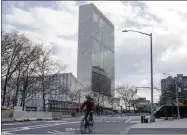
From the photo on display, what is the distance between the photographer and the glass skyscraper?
102019mm

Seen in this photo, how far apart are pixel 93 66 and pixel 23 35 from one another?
72608 mm

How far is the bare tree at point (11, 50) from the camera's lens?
138 feet

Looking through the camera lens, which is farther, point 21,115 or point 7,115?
point 21,115

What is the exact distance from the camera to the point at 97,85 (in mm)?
109688

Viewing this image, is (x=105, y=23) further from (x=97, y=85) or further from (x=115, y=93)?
(x=115, y=93)

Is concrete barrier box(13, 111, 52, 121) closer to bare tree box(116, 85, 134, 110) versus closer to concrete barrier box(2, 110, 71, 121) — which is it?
concrete barrier box(2, 110, 71, 121)

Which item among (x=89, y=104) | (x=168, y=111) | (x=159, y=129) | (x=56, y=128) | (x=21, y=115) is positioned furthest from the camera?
(x=168, y=111)

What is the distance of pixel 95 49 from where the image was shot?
112 meters

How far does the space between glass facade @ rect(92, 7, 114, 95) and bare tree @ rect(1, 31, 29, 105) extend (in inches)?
2201

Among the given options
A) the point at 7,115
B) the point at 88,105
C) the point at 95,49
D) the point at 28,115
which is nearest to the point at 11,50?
the point at 28,115

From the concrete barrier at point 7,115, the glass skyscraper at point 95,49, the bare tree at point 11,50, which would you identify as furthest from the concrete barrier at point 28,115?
the glass skyscraper at point 95,49

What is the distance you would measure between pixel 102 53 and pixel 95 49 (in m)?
8.86

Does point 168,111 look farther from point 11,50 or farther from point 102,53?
point 102,53

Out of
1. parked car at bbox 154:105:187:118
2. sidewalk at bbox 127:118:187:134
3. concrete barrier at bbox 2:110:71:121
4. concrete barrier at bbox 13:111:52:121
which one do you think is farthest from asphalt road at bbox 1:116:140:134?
parked car at bbox 154:105:187:118
